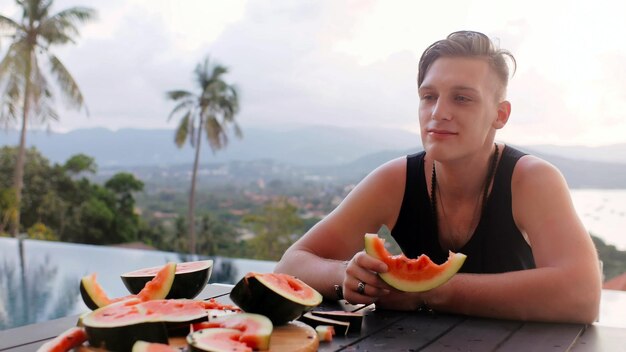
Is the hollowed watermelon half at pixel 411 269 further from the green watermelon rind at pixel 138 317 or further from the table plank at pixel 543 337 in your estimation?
the green watermelon rind at pixel 138 317

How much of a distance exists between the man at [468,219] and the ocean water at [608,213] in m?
7.22

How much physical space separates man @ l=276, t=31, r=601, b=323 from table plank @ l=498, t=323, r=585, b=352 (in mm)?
56

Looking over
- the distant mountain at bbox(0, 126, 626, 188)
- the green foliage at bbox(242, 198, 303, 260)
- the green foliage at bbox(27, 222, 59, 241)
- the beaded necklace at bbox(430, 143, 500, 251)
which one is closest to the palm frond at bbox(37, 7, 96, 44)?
the distant mountain at bbox(0, 126, 626, 188)

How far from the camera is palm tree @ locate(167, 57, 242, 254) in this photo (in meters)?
18.7

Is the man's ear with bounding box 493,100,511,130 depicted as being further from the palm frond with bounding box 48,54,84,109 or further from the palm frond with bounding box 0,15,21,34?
the palm frond with bounding box 0,15,21,34

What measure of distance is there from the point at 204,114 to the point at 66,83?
4.25m

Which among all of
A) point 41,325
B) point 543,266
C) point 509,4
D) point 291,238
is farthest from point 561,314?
point 291,238

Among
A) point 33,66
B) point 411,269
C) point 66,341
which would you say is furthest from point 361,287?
point 33,66

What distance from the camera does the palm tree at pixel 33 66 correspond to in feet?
48.2

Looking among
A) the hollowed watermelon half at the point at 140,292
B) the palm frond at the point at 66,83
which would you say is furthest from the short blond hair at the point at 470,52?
the palm frond at the point at 66,83

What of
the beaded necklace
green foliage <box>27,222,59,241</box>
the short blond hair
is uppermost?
the short blond hair

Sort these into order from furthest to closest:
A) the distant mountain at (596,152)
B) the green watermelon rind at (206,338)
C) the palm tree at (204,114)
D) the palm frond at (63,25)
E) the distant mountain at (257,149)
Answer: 1. the palm tree at (204,114)
2. the distant mountain at (257,149)
3. the palm frond at (63,25)
4. the distant mountain at (596,152)
5. the green watermelon rind at (206,338)

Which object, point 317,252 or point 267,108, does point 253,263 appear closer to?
point 317,252

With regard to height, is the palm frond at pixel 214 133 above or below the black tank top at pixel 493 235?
above
